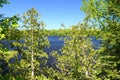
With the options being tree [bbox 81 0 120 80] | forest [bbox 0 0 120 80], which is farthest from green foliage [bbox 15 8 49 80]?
tree [bbox 81 0 120 80]

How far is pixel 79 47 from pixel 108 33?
10.5 m

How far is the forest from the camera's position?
25172mm

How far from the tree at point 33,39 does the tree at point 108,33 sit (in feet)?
41.8

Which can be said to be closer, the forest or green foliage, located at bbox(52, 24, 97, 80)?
the forest

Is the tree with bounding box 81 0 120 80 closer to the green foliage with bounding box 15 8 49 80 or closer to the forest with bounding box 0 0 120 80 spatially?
the forest with bounding box 0 0 120 80

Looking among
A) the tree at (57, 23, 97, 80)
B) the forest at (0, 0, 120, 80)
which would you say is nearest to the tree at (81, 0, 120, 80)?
the forest at (0, 0, 120, 80)

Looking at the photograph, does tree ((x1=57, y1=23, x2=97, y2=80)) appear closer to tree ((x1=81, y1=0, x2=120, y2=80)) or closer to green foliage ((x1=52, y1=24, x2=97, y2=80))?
green foliage ((x1=52, y1=24, x2=97, y2=80))

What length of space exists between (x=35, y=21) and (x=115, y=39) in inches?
669

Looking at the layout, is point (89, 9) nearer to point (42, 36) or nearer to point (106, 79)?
point (106, 79)

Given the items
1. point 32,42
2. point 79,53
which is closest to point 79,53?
point 79,53

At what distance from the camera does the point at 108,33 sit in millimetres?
24906

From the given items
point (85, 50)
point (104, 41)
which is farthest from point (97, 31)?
point (85, 50)

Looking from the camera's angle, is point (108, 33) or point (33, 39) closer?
point (108, 33)

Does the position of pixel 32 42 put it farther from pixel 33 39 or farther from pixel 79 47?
pixel 79 47
